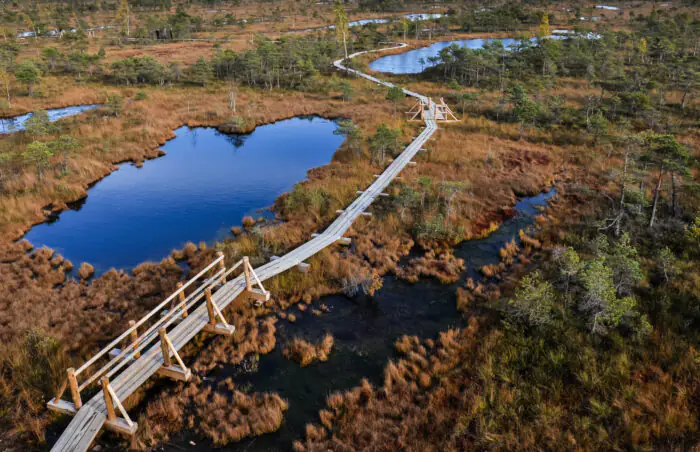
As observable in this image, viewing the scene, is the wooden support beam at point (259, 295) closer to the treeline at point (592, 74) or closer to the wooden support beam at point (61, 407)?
the wooden support beam at point (61, 407)

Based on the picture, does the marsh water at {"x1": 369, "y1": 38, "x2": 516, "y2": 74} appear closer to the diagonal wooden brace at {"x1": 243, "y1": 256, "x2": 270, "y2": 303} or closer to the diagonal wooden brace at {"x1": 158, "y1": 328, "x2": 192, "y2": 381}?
the diagonal wooden brace at {"x1": 243, "y1": 256, "x2": 270, "y2": 303}

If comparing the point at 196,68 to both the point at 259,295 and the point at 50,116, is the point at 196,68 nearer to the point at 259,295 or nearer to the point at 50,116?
the point at 50,116

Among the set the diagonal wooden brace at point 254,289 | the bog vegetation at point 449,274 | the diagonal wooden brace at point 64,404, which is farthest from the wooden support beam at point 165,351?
the diagonal wooden brace at point 254,289

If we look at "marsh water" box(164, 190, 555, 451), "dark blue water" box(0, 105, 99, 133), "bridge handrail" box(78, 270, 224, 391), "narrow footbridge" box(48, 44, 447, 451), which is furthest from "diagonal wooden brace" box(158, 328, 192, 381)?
"dark blue water" box(0, 105, 99, 133)

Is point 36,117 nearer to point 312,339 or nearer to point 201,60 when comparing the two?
point 201,60

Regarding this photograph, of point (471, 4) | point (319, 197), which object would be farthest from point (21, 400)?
point (471, 4)
